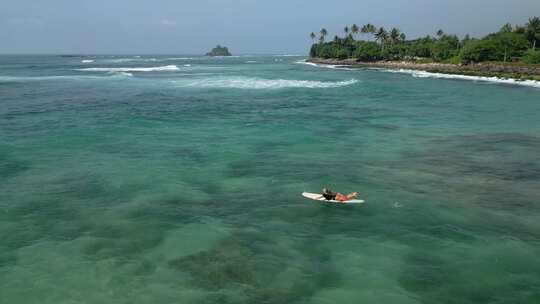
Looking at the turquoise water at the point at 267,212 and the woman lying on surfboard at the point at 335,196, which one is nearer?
the turquoise water at the point at 267,212

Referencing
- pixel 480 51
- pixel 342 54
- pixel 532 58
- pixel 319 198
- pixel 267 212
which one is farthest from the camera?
pixel 342 54

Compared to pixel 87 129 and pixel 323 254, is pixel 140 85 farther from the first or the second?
pixel 323 254

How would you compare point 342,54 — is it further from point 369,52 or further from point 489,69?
point 489,69

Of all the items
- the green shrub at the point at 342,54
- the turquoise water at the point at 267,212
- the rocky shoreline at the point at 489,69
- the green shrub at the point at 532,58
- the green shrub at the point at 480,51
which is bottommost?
the turquoise water at the point at 267,212

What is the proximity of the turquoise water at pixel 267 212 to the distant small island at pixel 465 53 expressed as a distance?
62.0 meters

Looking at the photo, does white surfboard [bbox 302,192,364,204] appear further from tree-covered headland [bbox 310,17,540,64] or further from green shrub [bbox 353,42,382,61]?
green shrub [bbox 353,42,382,61]

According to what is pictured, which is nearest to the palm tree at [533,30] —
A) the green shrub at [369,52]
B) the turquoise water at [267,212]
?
the green shrub at [369,52]

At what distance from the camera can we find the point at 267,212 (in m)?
20.7

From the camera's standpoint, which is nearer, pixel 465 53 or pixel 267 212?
pixel 267 212

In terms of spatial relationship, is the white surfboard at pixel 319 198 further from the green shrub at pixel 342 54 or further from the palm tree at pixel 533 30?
the green shrub at pixel 342 54

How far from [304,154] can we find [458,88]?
2073 inches

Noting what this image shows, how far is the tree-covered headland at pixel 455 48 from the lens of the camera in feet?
360

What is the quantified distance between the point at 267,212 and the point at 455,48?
143575 millimetres

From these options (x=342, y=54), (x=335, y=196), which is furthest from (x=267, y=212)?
(x=342, y=54)
